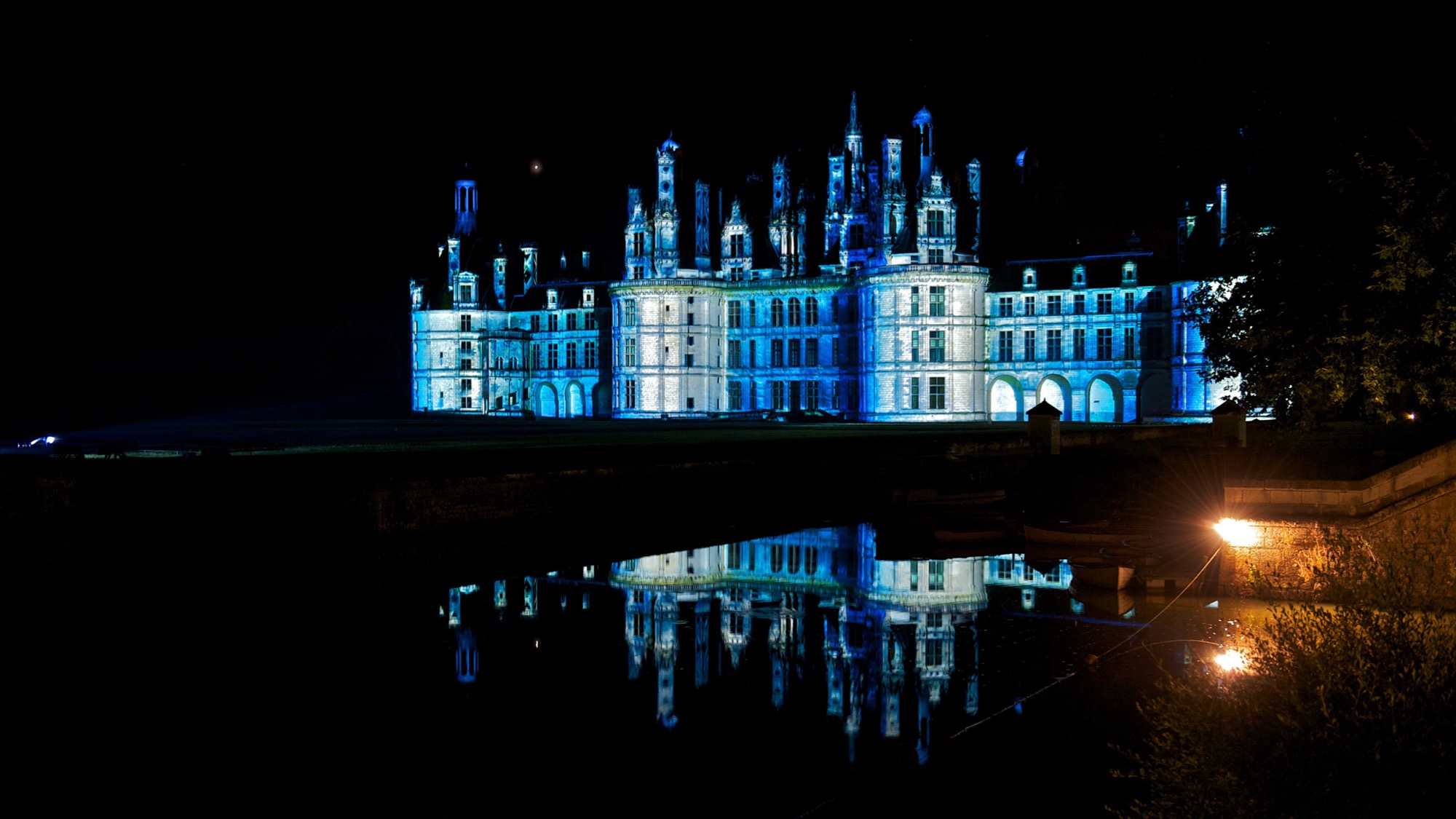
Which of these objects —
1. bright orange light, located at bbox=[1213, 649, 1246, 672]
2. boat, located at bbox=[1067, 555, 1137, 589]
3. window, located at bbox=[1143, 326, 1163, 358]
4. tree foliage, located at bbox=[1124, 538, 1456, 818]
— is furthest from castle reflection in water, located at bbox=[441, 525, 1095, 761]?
window, located at bbox=[1143, 326, 1163, 358]

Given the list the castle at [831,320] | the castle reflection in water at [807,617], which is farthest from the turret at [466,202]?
the castle reflection in water at [807,617]

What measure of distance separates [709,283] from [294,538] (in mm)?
54185

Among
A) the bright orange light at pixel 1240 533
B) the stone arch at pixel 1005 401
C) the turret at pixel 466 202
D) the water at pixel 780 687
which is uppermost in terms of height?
the turret at pixel 466 202

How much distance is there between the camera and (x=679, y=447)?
3800 centimetres

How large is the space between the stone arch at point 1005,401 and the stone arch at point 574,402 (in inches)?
1110

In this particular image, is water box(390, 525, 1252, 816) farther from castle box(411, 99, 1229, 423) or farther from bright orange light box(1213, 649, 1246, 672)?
castle box(411, 99, 1229, 423)

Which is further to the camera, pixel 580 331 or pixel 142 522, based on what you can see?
pixel 580 331

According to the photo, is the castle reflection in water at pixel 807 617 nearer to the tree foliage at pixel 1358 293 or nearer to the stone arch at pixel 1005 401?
the tree foliage at pixel 1358 293

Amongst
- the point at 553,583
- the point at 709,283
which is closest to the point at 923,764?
the point at 553,583

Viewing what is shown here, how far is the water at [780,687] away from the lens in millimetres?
12375

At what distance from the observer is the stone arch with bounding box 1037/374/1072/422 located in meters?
72.6

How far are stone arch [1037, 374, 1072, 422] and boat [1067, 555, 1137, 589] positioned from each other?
165 ft

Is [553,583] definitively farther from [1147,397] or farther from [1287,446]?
[1147,397]

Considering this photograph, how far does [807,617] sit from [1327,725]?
1258 cm
